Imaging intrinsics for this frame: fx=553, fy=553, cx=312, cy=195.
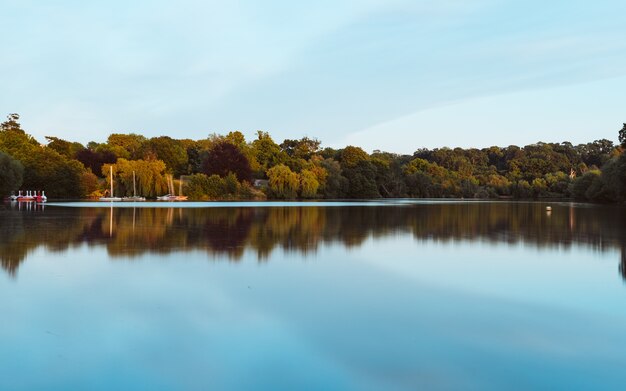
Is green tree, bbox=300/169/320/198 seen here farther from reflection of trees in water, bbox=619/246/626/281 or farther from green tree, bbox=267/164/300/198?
reflection of trees in water, bbox=619/246/626/281

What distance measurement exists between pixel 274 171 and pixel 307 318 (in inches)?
2342

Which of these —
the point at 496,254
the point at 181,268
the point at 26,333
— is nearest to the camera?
the point at 26,333

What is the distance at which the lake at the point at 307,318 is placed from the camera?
439 cm

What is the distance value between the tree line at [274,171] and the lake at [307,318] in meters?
40.4

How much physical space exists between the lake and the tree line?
40435 millimetres

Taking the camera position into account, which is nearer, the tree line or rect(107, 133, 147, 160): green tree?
the tree line

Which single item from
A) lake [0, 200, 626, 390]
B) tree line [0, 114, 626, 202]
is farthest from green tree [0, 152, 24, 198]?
lake [0, 200, 626, 390]

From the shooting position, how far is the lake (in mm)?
4387

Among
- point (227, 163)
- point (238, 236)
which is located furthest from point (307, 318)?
point (227, 163)

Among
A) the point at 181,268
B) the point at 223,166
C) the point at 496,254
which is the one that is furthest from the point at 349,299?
the point at 223,166

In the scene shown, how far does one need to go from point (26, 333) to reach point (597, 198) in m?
66.2

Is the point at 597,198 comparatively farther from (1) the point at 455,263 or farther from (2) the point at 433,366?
(2) the point at 433,366

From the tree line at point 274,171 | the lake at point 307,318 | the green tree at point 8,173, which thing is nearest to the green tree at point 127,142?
the tree line at point 274,171

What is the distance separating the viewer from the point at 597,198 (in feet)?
203
